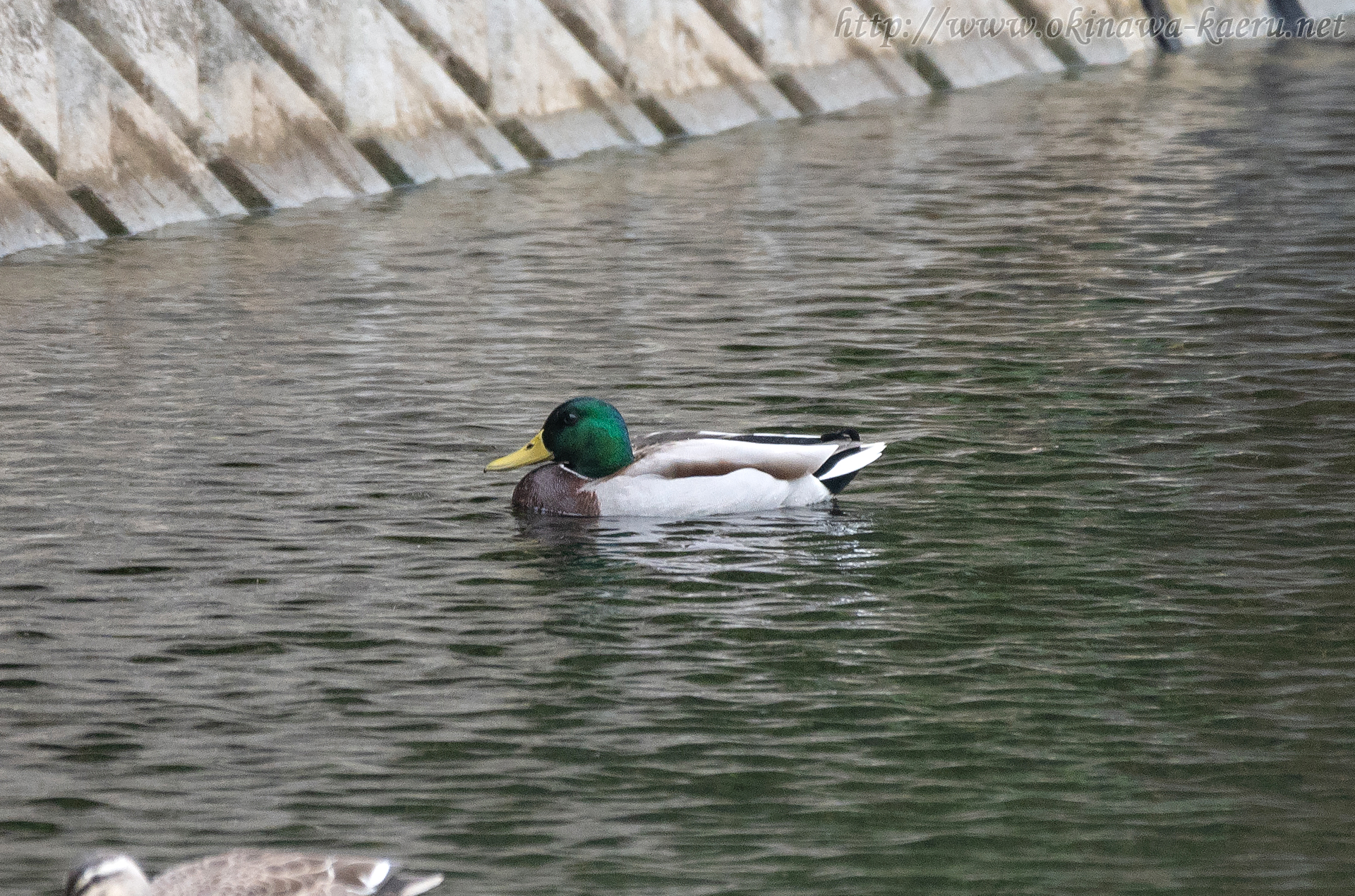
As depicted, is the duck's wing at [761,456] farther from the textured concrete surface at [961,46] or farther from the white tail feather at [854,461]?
the textured concrete surface at [961,46]

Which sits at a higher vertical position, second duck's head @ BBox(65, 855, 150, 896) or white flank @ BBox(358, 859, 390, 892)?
second duck's head @ BBox(65, 855, 150, 896)

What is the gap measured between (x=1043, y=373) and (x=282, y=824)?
8203 millimetres

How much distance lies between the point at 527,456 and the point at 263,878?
624 cm

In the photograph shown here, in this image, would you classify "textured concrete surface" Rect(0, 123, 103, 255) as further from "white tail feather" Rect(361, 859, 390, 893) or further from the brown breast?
"white tail feather" Rect(361, 859, 390, 893)

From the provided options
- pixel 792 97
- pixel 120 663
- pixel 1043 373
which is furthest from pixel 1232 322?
pixel 792 97

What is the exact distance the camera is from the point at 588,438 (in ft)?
43.2

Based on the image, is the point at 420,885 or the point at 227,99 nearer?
the point at 420,885

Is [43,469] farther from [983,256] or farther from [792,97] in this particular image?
[792,97]

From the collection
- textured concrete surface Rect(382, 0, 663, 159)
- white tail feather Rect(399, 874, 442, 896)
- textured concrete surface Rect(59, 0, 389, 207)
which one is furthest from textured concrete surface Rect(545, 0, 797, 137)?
white tail feather Rect(399, 874, 442, 896)

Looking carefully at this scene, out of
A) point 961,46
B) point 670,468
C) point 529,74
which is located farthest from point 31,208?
point 961,46

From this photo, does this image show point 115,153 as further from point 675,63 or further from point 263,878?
point 263,878

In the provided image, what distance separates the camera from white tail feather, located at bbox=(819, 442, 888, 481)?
12.9 meters

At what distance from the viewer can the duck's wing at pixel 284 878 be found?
283 inches

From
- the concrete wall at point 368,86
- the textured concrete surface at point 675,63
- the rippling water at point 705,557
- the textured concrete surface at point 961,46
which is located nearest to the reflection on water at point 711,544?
the rippling water at point 705,557
